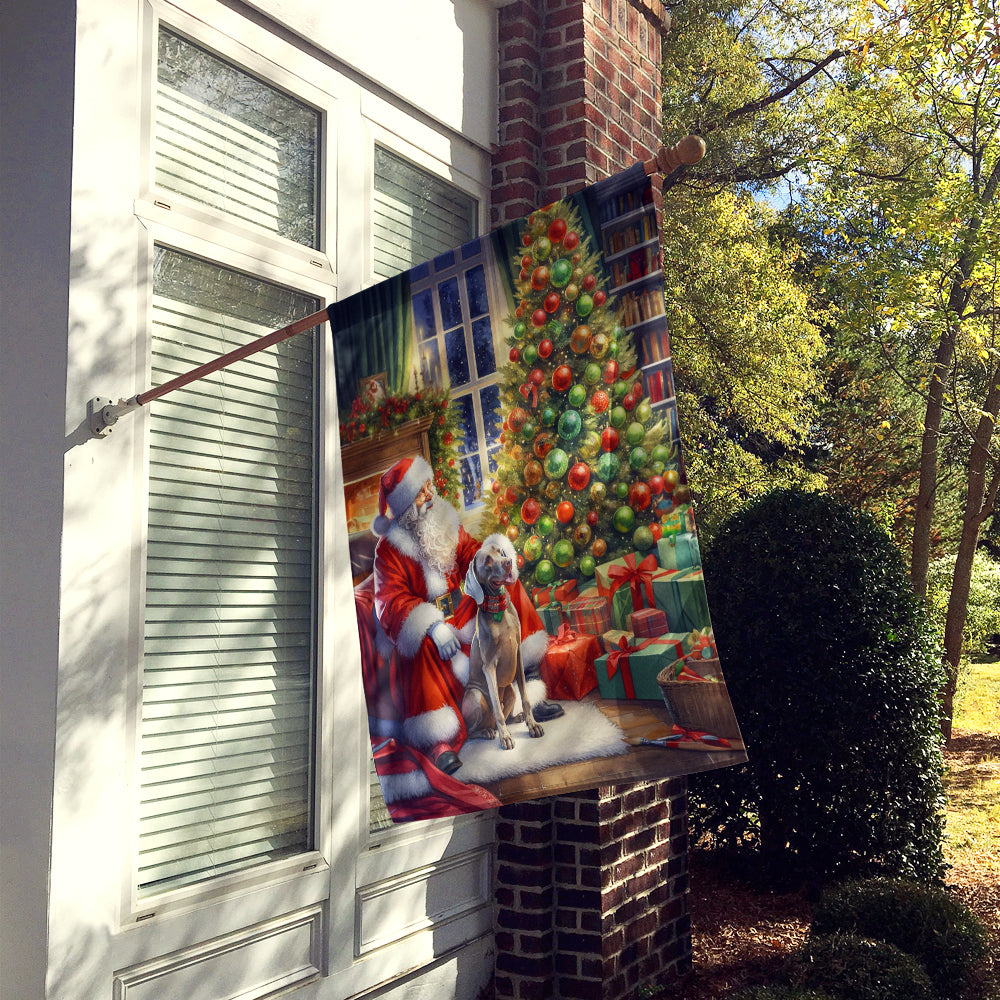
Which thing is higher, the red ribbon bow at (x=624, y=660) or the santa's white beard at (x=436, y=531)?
the santa's white beard at (x=436, y=531)

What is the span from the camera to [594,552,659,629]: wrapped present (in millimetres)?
2322

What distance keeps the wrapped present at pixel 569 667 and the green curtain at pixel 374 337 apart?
75 cm

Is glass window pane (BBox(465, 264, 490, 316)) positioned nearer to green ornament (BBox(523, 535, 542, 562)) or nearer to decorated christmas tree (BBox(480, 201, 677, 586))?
decorated christmas tree (BBox(480, 201, 677, 586))

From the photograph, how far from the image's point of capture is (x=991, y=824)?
7.86 meters

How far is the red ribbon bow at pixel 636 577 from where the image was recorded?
2.32 m

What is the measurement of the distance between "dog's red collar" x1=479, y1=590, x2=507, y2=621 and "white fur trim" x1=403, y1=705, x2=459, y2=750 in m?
0.25

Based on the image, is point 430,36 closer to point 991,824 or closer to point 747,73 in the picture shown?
point 991,824

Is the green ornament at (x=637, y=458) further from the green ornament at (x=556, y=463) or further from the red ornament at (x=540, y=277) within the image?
the red ornament at (x=540, y=277)

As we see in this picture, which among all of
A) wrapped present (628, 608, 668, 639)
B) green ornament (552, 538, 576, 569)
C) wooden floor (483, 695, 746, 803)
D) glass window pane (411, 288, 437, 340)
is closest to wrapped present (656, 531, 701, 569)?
wrapped present (628, 608, 668, 639)

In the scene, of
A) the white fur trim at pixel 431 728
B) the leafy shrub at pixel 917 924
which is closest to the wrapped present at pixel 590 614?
the white fur trim at pixel 431 728

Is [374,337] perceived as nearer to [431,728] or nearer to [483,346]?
[483,346]

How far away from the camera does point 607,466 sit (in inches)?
93.3

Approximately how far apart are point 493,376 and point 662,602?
0.70m

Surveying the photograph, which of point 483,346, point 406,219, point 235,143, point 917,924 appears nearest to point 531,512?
point 483,346
